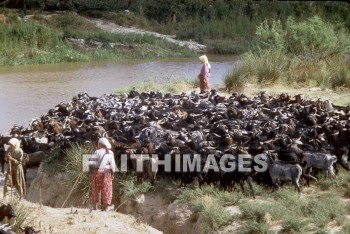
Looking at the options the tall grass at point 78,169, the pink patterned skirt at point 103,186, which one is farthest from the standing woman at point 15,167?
the pink patterned skirt at point 103,186

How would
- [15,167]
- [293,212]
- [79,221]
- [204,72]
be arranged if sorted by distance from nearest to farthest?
[79,221] → [293,212] → [15,167] → [204,72]

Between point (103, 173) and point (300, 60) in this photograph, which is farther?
point (300, 60)

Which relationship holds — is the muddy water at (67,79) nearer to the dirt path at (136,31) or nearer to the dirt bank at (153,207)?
the dirt path at (136,31)

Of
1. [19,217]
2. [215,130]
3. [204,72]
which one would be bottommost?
[204,72]

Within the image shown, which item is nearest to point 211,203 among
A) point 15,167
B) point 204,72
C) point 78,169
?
point 78,169

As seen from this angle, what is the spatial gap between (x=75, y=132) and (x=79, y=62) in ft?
74.2

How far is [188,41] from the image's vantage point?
1604 inches

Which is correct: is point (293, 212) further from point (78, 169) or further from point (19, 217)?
point (78, 169)

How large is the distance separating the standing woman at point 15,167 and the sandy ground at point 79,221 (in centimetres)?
165

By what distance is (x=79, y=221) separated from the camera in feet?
27.1

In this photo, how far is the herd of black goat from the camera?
→ 32.7 feet

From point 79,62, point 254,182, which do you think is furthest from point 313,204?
point 79,62

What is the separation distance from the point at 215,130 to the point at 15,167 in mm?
3343

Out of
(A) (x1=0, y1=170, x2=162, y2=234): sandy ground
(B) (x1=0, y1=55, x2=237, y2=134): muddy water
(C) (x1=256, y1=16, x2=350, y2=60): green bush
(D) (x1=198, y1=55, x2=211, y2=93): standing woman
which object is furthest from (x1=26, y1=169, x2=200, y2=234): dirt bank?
(C) (x1=256, y1=16, x2=350, y2=60): green bush
